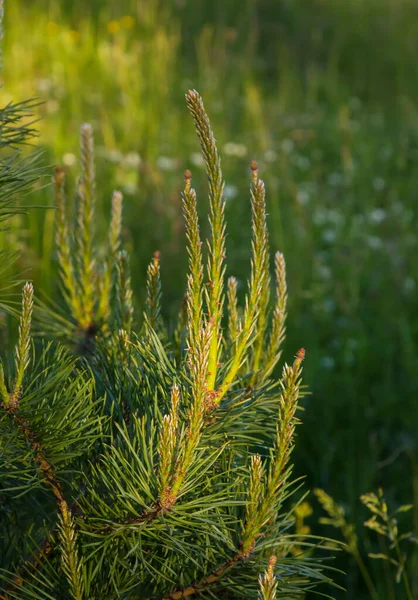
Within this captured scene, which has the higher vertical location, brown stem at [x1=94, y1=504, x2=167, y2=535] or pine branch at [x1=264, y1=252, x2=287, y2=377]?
pine branch at [x1=264, y1=252, x2=287, y2=377]

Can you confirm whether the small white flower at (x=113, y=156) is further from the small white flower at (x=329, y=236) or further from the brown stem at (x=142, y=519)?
the brown stem at (x=142, y=519)

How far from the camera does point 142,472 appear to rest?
2.69ft

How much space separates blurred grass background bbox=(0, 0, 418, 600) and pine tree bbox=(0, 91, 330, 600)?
664 mm

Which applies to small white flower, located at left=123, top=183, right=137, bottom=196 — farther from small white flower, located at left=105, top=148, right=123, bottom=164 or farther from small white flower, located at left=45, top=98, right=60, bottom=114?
small white flower, located at left=45, top=98, right=60, bottom=114

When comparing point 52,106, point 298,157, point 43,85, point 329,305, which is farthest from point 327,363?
point 43,85

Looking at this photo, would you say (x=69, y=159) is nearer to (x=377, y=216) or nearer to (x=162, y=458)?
(x=377, y=216)

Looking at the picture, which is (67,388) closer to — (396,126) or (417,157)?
(417,157)

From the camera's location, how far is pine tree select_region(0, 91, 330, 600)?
795mm

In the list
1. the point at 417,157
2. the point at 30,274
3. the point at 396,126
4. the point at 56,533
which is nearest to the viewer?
the point at 56,533

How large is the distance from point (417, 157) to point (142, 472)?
461 cm

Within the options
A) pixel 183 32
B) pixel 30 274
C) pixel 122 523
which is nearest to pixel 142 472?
pixel 122 523

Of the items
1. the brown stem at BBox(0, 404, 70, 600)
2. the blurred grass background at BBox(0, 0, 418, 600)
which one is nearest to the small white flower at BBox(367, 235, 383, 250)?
the blurred grass background at BBox(0, 0, 418, 600)

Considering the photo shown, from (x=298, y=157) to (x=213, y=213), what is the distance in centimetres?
427

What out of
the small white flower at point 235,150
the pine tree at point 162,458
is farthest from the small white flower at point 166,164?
the pine tree at point 162,458
